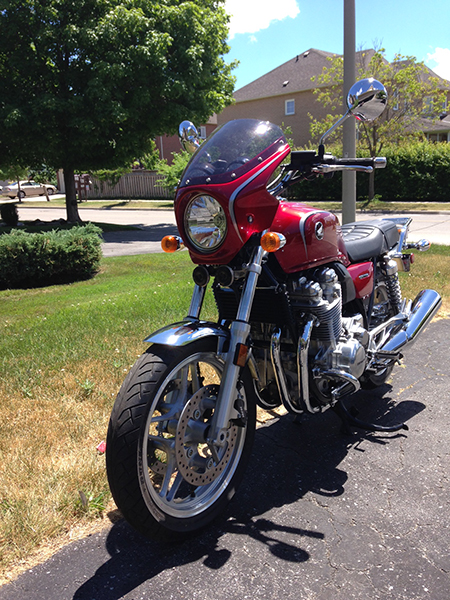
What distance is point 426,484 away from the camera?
119 inches

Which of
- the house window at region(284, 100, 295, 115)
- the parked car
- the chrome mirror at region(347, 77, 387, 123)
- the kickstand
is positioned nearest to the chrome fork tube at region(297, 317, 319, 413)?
the kickstand

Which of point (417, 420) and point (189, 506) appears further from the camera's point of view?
point (417, 420)

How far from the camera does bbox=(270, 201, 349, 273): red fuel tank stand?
2904mm

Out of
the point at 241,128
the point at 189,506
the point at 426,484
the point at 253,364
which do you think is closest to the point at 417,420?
the point at 426,484

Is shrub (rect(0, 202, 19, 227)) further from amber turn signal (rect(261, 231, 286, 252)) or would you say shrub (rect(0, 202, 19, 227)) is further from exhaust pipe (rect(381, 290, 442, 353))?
amber turn signal (rect(261, 231, 286, 252))

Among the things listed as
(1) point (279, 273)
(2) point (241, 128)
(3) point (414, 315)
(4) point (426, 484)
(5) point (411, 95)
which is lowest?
(4) point (426, 484)

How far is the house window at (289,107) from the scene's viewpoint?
41.3 meters

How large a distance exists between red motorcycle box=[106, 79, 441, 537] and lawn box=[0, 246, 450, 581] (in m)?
0.52

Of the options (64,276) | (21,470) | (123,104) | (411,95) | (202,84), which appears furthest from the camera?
(411,95)

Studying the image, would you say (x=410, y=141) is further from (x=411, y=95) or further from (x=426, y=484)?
(x=426, y=484)

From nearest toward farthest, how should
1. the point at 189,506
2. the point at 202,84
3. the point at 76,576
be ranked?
the point at 76,576
the point at 189,506
the point at 202,84

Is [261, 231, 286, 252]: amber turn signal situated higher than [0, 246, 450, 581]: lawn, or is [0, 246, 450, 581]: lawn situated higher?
[261, 231, 286, 252]: amber turn signal

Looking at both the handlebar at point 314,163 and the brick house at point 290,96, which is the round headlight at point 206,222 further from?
the brick house at point 290,96

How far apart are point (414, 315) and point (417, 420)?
0.83 meters
